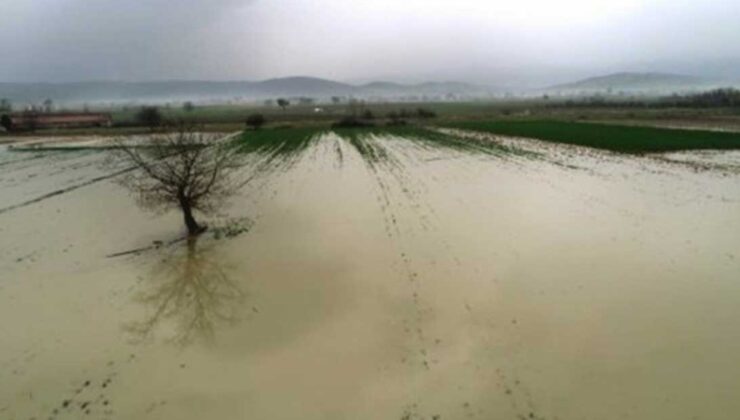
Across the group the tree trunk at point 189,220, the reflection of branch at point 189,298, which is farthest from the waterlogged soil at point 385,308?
the tree trunk at point 189,220

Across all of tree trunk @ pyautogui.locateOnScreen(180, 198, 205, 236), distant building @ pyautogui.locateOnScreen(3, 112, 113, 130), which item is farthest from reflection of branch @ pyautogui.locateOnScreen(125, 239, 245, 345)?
distant building @ pyautogui.locateOnScreen(3, 112, 113, 130)

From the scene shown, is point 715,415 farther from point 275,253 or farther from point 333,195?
point 333,195

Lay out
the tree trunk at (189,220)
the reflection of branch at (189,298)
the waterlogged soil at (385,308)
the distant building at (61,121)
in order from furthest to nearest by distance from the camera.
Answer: the distant building at (61,121)
the tree trunk at (189,220)
the reflection of branch at (189,298)
the waterlogged soil at (385,308)

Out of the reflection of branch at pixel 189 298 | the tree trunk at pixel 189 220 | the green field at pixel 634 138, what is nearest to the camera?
the reflection of branch at pixel 189 298

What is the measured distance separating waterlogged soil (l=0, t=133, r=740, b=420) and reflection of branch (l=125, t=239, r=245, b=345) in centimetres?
6

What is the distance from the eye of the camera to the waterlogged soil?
8367mm

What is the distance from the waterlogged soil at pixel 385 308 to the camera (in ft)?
27.5

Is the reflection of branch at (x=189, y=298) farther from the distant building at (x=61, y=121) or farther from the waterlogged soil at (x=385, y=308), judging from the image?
the distant building at (x=61, y=121)

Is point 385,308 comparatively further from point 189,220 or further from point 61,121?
point 61,121

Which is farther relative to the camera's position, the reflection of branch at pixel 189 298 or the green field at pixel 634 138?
the green field at pixel 634 138

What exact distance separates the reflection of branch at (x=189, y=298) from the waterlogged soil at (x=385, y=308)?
0.06 metres

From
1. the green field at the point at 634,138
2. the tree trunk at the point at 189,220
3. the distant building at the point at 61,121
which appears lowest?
the tree trunk at the point at 189,220

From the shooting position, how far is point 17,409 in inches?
329

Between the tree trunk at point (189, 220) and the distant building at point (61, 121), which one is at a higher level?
the distant building at point (61, 121)
